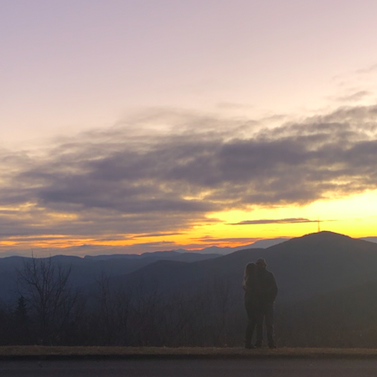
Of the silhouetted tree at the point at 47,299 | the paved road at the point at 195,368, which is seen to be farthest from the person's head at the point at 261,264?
the silhouetted tree at the point at 47,299

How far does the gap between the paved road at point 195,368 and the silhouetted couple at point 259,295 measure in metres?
1.42

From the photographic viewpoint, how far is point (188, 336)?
1527 inches

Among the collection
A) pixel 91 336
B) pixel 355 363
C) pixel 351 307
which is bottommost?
pixel 351 307

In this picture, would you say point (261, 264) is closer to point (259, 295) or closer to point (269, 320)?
point (259, 295)

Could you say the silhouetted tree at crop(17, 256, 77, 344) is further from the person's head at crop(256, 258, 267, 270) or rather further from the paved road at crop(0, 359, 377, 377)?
the person's head at crop(256, 258, 267, 270)

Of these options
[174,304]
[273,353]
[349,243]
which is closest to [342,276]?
[349,243]

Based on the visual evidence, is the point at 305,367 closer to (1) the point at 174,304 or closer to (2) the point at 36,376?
(2) the point at 36,376

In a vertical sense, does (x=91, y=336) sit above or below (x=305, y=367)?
below

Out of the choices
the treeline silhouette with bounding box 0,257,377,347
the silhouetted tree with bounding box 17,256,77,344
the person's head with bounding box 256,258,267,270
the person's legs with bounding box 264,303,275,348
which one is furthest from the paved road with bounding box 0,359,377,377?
the silhouetted tree with bounding box 17,256,77,344

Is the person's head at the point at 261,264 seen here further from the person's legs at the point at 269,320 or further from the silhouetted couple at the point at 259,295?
the person's legs at the point at 269,320

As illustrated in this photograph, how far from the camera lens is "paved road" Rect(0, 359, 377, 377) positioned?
379 inches

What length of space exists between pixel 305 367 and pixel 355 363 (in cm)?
121

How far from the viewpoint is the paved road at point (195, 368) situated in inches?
379

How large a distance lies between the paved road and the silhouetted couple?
55.9 inches
